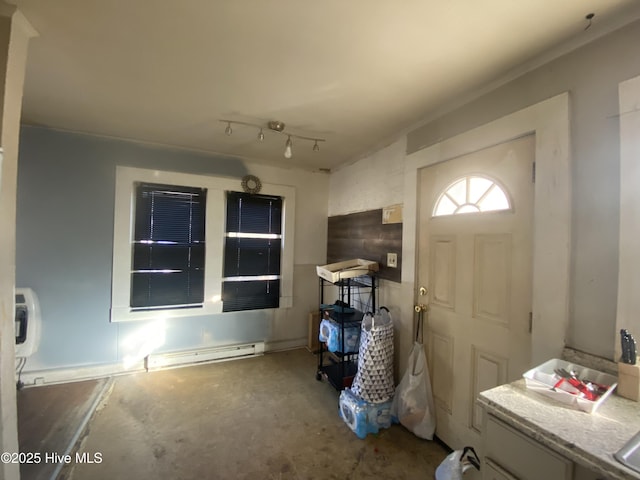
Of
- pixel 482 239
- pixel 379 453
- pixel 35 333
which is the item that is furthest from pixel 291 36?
pixel 35 333

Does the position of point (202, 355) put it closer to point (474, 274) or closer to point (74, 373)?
point (74, 373)

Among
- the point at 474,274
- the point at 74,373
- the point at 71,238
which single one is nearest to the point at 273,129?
the point at 474,274

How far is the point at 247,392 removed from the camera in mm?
2543

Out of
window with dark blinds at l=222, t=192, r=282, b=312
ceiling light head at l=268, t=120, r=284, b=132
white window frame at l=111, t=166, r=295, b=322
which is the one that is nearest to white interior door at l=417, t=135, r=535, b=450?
ceiling light head at l=268, t=120, r=284, b=132

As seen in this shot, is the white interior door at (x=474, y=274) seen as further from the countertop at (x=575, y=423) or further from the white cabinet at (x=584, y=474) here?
the white cabinet at (x=584, y=474)

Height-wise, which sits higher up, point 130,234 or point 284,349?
point 130,234

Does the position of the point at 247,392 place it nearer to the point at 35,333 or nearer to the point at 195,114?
the point at 35,333

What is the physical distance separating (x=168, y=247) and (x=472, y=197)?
2949 mm

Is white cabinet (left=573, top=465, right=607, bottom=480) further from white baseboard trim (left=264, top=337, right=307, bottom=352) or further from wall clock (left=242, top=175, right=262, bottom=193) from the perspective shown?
wall clock (left=242, top=175, right=262, bottom=193)

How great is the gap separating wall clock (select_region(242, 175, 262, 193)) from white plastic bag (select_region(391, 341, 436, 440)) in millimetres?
2408

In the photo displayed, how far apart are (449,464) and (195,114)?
2903 mm

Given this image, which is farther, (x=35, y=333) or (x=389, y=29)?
(x=35, y=333)

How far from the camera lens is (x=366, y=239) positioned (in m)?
2.85

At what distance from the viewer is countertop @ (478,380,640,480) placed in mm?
741
